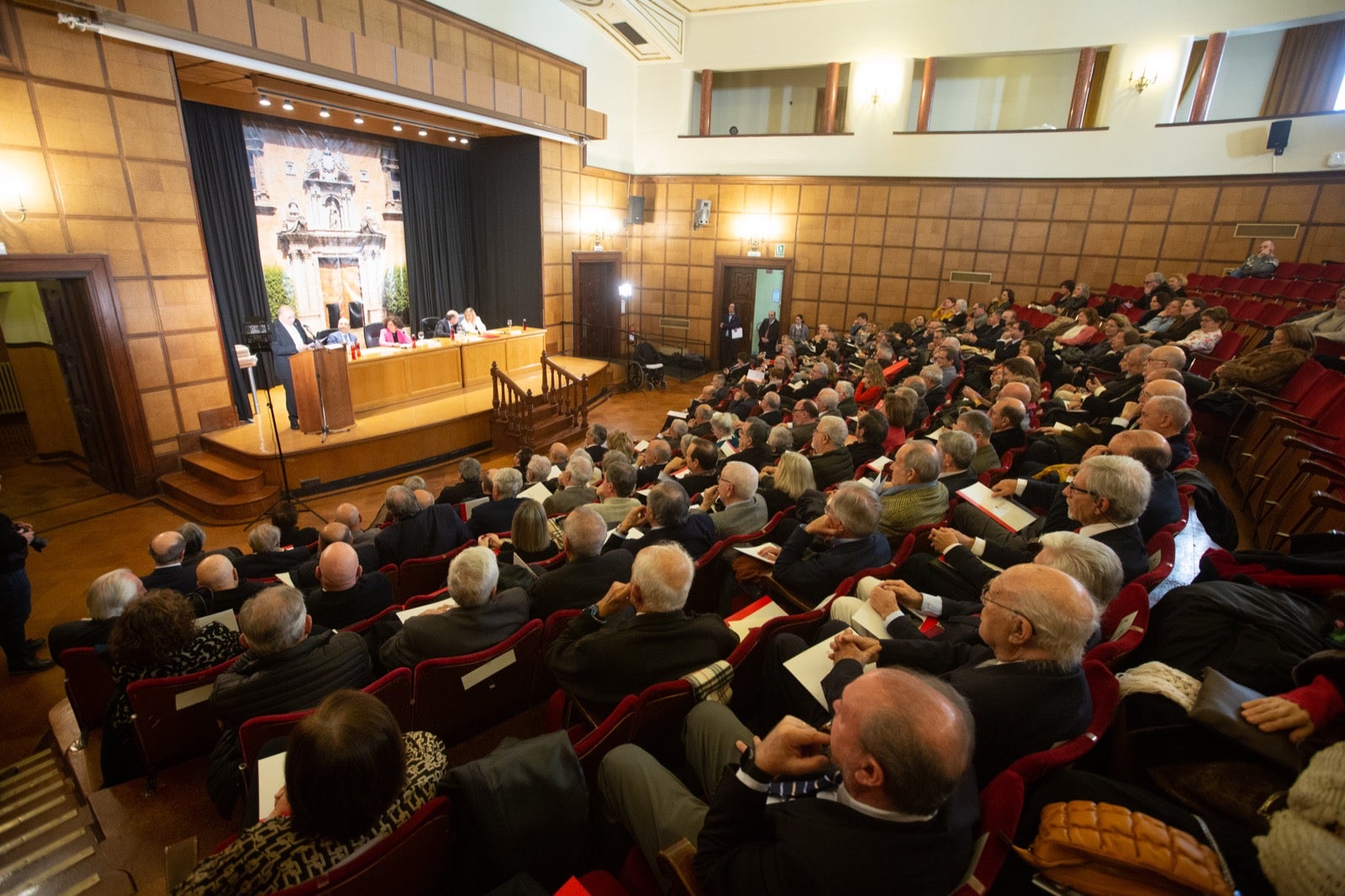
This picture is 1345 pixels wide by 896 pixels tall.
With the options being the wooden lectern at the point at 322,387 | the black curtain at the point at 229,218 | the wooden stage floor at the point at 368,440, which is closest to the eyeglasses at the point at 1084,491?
the wooden stage floor at the point at 368,440

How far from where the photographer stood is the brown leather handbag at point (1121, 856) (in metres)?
1.00

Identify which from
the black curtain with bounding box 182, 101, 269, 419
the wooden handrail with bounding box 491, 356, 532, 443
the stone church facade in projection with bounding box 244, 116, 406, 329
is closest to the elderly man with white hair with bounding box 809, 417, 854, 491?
the wooden handrail with bounding box 491, 356, 532, 443

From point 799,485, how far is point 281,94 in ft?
25.7

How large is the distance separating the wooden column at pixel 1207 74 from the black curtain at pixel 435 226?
11824 millimetres

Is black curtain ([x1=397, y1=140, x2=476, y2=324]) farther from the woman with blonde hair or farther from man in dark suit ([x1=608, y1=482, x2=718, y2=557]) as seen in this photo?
man in dark suit ([x1=608, y1=482, x2=718, y2=557])

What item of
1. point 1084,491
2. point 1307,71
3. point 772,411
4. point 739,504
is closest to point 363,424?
point 772,411

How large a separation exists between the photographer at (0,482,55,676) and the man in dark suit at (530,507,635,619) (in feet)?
11.2

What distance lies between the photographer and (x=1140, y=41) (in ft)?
29.5

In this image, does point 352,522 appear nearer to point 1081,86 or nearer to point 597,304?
point 597,304

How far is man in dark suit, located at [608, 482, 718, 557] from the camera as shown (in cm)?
283

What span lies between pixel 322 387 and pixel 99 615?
4563 mm

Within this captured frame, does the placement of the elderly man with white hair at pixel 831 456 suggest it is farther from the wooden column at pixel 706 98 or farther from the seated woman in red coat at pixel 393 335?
the wooden column at pixel 706 98

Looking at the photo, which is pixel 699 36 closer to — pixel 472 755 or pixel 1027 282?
pixel 1027 282

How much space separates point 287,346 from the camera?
724 centimetres
